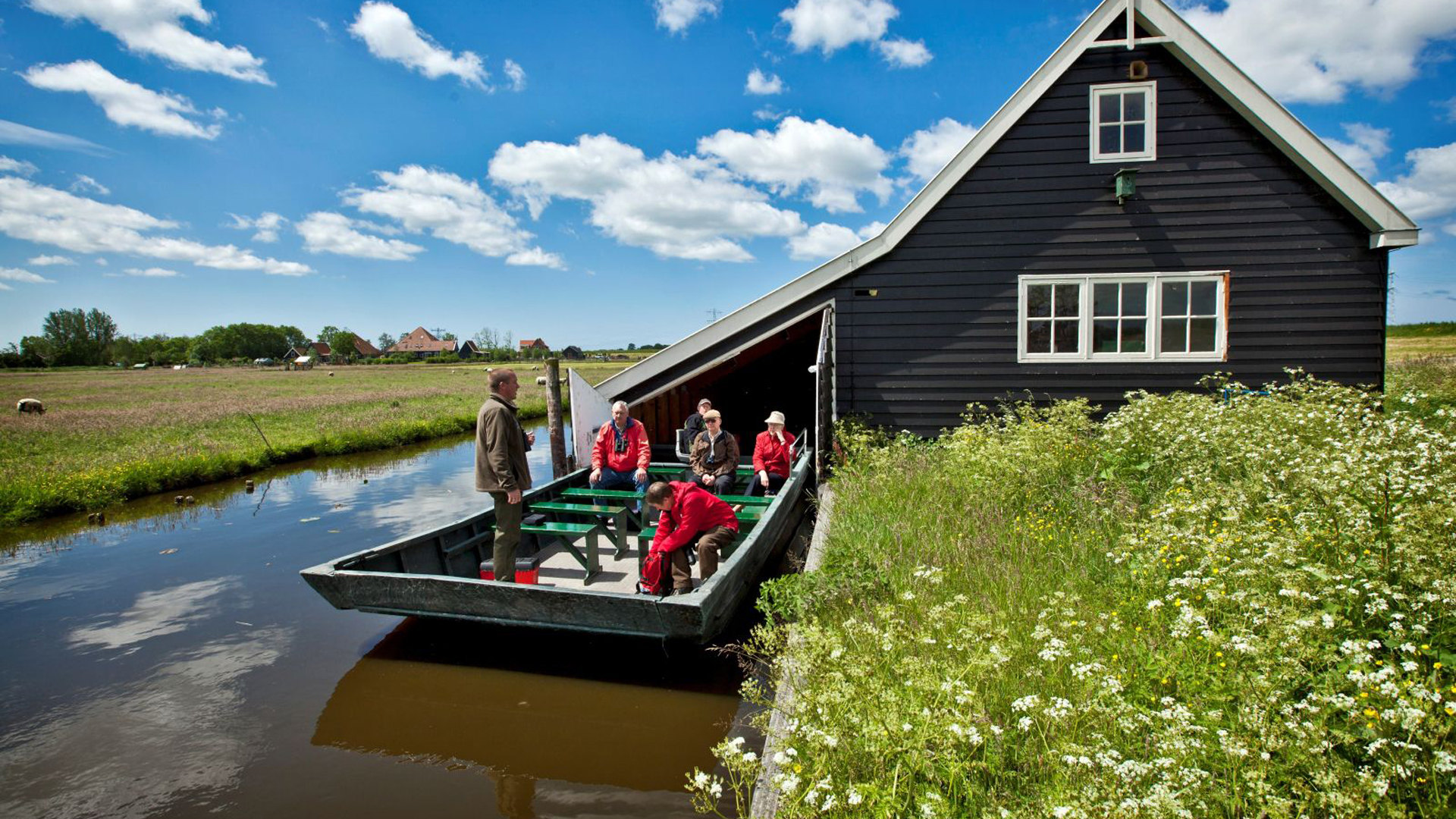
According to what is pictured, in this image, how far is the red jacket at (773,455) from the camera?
9.25 meters

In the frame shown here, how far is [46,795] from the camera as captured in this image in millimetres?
4395

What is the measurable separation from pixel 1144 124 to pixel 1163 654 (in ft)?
29.9

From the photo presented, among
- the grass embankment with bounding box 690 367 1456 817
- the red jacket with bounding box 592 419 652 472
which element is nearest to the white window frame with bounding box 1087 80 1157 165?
the grass embankment with bounding box 690 367 1456 817

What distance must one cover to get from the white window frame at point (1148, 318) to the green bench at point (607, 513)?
21.1ft

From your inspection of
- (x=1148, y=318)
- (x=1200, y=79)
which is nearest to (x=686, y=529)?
(x=1148, y=318)

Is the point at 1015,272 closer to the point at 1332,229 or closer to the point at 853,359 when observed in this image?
the point at 853,359

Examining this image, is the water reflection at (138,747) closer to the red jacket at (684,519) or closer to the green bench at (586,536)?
the green bench at (586,536)

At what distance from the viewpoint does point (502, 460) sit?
19.8ft

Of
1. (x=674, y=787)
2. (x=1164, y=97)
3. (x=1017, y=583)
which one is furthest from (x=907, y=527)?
(x=1164, y=97)

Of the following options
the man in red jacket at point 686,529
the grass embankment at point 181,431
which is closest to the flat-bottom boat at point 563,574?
the man in red jacket at point 686,529

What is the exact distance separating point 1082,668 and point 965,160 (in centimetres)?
884

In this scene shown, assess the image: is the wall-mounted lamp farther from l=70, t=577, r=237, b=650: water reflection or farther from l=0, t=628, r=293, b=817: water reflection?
l=70, t=577, r=237, b=650: water reflection

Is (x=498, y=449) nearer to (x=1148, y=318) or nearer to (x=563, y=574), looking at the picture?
(x=563, y=574)

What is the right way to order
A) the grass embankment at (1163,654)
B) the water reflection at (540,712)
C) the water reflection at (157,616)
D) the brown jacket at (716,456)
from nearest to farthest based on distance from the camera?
the grass embankment at (1163,654) → the water reflection at (540,712) → the water reflection at (157,616) → the brown jacket at (716,456)
